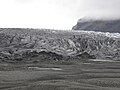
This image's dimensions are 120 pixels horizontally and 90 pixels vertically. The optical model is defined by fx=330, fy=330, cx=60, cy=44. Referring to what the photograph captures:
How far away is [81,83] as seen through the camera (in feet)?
34.3

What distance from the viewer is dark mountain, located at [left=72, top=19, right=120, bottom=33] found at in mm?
88887

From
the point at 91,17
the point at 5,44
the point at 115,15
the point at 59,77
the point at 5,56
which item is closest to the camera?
the point at 59,77

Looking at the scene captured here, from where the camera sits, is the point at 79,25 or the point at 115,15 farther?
the point at 79,25

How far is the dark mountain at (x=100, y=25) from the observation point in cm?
8889

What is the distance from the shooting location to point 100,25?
325 ft

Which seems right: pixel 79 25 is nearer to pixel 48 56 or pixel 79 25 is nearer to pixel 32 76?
pixel 48 56

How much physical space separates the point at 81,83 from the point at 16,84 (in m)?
2.04

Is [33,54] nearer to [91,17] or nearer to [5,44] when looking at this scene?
[5,44]

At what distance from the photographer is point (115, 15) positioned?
9731 cm

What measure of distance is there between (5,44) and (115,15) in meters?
71.2

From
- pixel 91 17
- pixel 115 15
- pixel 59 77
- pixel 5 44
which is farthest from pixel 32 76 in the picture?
pixel 91 17

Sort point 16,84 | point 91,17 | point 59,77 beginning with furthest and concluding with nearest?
point 91,17
point 59,77
point 16,84

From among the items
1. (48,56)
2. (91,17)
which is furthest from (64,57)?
(91,17)

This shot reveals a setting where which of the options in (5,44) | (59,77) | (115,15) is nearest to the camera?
(59,77)
